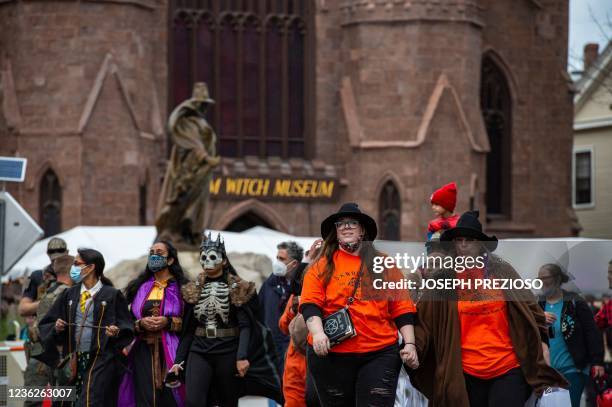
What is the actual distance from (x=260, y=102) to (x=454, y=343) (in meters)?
29.3

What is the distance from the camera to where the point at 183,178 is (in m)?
28.0

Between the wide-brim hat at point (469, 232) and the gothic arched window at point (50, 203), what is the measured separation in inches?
1028

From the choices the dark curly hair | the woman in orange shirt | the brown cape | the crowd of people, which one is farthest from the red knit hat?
the dark curly hair

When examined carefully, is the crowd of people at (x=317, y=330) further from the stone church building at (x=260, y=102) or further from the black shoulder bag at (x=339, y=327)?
the stone church building at (x=260, y=102)

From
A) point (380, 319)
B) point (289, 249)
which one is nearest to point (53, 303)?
point (289, 249)

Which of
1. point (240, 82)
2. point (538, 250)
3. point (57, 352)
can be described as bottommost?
point (57, 352)

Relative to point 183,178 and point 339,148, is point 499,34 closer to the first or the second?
point 339,148

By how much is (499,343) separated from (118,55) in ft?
87.5

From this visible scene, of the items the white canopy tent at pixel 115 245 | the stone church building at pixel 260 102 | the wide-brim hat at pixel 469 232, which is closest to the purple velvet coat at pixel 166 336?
the wide-brim hat at pixel 469 232

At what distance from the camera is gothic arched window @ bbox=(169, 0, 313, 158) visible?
38.3 metres

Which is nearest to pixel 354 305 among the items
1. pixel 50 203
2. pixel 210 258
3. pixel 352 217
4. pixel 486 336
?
pixel 352 217

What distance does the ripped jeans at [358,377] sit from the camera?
9797 millimetres

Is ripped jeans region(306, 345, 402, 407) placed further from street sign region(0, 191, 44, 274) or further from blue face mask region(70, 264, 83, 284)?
street sign region(0, 191, 44, 274)

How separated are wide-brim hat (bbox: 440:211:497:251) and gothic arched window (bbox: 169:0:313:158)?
2822 centimetres
